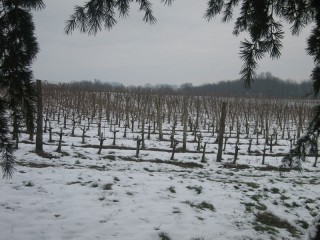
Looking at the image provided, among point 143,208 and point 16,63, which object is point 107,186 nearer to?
point 143,208

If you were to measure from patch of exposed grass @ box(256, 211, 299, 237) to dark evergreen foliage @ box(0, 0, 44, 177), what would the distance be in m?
6.26

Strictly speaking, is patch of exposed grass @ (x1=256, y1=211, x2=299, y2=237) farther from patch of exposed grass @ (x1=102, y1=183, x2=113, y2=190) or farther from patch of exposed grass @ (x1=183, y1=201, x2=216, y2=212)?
patch of exposed grass @ (x1=102, y1=183, x2=113, y2=190)

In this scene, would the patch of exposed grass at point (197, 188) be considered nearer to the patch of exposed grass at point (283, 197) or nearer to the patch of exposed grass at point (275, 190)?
the patch of exposed grass at point (283, 197)

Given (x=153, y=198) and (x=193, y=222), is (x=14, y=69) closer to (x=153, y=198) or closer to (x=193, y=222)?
(x=193, y=222)

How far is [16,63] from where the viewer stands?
2215 millimetres

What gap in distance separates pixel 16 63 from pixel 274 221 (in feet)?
22.9

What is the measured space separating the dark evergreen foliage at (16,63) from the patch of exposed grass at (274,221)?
20.5 ft

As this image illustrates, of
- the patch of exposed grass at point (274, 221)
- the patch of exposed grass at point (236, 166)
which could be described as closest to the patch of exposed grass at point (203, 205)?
the patch of exposed grass at point (274, 221)

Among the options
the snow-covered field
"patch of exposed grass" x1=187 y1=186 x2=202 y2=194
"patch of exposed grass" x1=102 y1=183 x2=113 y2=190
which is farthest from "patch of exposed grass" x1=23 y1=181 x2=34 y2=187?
"patch of exposed grass" x1=187 y1=186 x2=202 y2=194

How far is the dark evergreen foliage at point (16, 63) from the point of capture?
218cm

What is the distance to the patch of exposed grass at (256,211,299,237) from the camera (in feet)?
22.6

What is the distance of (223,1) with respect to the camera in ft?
10.9

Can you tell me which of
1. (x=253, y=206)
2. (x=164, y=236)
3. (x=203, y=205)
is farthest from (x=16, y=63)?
(x=253, y=206)

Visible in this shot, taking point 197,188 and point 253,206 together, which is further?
point 197,188
